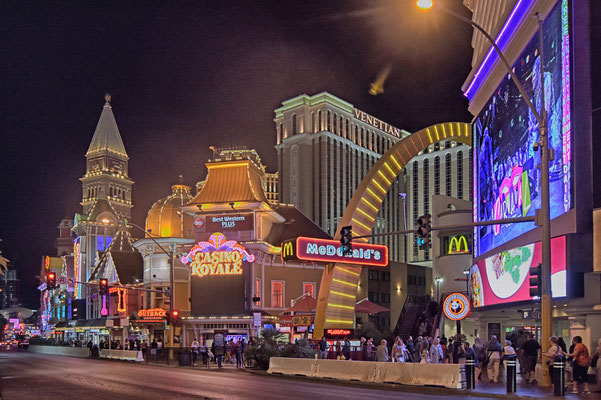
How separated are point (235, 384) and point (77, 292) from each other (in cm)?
7575

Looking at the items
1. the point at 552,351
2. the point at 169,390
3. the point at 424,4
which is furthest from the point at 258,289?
the point at 424,4

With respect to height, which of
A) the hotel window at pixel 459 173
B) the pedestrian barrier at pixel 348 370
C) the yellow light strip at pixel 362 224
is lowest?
the pedestrian barrier at pixel 348 370

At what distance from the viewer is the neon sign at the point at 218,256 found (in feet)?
165

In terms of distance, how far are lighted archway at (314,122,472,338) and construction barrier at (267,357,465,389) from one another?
6.92 metres

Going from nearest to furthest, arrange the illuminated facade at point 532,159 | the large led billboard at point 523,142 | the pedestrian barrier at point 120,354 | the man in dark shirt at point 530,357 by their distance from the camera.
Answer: the illuminated facade at point 532,159 < the large led billboard at point 523,142 < the man in dark shirt at point 530,357 < the pedestrian barrier at point 120,354

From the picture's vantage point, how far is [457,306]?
26.9m

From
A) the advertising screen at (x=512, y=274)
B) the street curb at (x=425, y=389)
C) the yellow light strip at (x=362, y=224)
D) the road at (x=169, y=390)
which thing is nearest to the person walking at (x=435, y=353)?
the street curb at (x=425, y=389)

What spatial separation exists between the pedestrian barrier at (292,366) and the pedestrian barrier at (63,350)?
30.5 meters

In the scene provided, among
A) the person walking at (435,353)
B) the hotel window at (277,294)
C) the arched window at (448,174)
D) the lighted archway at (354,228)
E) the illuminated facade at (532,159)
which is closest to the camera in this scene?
the illuminated facade at (532,159)

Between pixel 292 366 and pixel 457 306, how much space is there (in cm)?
699

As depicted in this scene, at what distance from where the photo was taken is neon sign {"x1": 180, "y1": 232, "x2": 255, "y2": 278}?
50312mm

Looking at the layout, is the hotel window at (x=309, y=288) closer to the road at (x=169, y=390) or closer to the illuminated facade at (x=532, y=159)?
the illuminated facade at (x=532, y=159)

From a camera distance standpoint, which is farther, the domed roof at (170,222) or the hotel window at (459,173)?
the hotel window at (459,173)

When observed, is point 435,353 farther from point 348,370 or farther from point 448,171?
point 448,171
